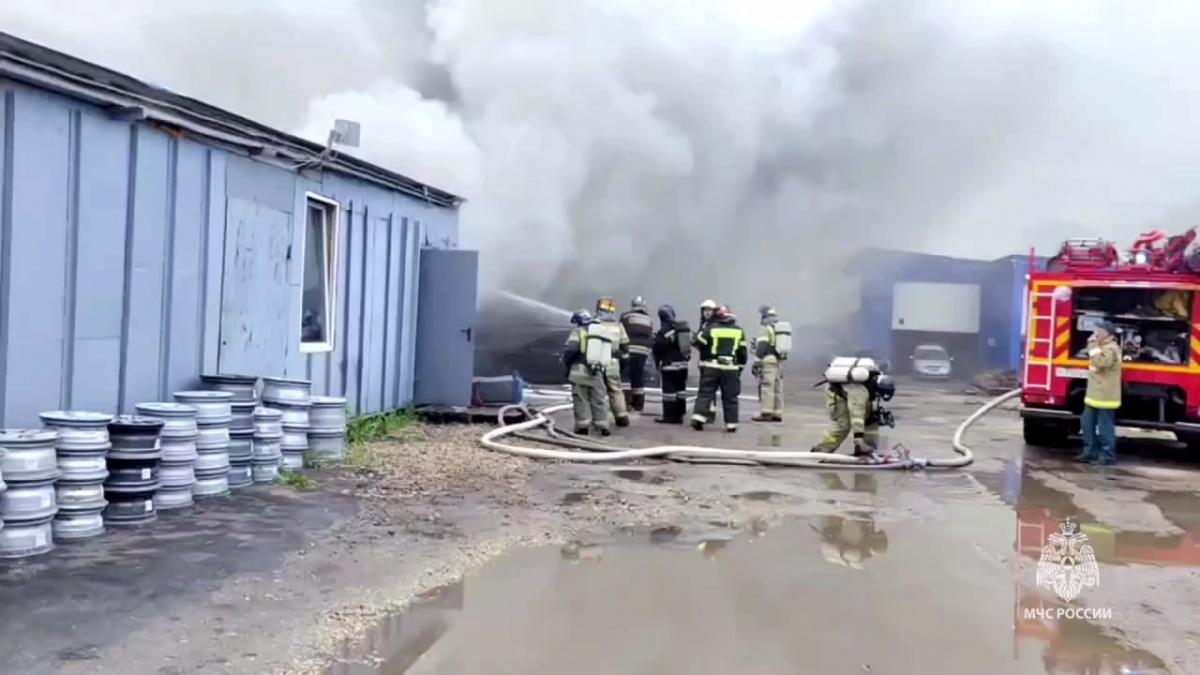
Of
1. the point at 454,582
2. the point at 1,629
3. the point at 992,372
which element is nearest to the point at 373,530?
the point at 454,582

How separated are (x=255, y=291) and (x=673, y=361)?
5592 millimetres

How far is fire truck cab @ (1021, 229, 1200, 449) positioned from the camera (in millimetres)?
10375

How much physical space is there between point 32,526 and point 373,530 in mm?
1700

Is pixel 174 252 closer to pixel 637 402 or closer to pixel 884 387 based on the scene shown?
pixel 884 387

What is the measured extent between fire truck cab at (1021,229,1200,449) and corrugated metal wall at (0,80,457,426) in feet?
24.2

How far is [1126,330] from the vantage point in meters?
10.8

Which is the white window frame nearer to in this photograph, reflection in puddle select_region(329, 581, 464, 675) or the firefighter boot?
the firefighter boot

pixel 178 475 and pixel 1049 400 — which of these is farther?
pixel 1049 400

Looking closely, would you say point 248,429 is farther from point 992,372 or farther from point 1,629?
point 992,372

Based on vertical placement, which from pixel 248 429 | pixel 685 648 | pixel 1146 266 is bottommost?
pixel 685 648

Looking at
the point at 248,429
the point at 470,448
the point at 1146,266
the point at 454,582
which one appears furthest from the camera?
the point at 1146,266

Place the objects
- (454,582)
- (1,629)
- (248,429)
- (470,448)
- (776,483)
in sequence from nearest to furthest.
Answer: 1. (1,629)
2. (454,582)
3. (248,429)
4. (776,483)
5. (470,448)

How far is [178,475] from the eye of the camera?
243 inches

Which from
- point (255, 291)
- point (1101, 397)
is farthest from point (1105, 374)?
point (255, 291)
